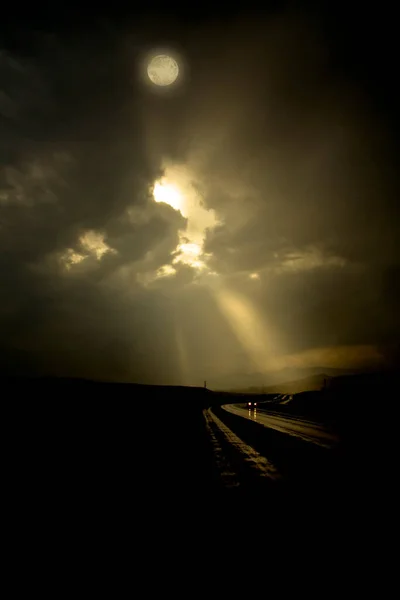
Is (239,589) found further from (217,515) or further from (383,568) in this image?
(217,515)

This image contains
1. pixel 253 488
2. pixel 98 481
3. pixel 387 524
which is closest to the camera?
pixel 387 524

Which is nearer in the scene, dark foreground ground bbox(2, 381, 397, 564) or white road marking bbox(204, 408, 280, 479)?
dark foreground ground bbox(2, 381, 397, 564)

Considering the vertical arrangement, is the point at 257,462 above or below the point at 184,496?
above

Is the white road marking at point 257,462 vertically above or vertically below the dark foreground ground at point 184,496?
above

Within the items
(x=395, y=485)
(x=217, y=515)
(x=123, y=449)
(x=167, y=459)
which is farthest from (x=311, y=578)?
(x=123, y=449)

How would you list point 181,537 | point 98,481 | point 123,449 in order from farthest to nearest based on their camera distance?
1. point 123,449
2. point 98,481
3. point 181,537

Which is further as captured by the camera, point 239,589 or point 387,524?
point 387,524

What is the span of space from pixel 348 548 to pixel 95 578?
3.51 metres

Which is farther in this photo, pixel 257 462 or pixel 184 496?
pixel 257 462

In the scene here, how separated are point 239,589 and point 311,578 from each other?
934mm

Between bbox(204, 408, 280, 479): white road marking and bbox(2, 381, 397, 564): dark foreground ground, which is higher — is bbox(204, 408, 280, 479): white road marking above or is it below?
above

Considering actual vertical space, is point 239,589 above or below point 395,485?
below

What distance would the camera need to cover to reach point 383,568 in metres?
4.91

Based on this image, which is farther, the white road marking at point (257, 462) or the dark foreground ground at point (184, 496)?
the white road marking at point (257, 462)
